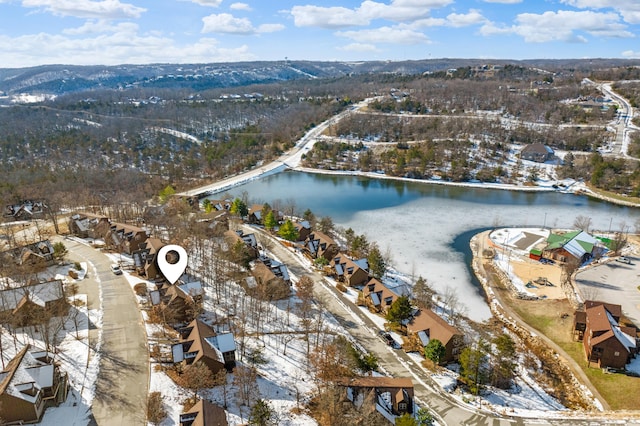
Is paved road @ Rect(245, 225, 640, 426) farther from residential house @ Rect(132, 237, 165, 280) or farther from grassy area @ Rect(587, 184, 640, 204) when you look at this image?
grassy area @ Rect(587, 184, 640, 204)

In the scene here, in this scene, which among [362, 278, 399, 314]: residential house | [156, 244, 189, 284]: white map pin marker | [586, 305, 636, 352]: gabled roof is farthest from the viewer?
[362, 278, 399, 314]: residential house

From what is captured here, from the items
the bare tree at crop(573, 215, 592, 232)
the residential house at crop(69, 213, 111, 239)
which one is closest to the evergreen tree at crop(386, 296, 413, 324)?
the residential house at crop(69, 213, 111, 239)

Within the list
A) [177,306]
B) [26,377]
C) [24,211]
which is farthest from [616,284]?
[24,211]

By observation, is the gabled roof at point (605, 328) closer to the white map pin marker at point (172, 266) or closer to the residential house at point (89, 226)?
the white map pin marker at point (172, 266)

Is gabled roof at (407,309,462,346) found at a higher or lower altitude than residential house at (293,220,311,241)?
lower

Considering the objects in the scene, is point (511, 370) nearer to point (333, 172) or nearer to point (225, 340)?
point (225, 340)

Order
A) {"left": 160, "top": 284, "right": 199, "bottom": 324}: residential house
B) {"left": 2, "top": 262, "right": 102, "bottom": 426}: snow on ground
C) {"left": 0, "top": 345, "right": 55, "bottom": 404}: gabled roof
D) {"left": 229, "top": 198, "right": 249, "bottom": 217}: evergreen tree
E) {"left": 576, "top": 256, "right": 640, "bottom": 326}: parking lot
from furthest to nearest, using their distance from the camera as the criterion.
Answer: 1. {"left": 229, "top": 198, "right": 249, "bottom": 217}: evergreen tree
2. {"left": 576, "top": 256, "right": 640, "bottom": 326}: parking lot
3. {"left": 160, "top": 284, "right": 199, "bottom": 324}: residential house
4. {"left": 2, "top": 262, "right": 102, "bottom": 426}: snow on ground
5. {"left": 0, "top": 345, "right": 55, "bottom": 404}: gabled roof

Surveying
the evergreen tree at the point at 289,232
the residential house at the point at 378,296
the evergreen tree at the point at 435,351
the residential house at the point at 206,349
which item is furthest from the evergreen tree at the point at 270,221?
the evergreen tree at the point at 435,351

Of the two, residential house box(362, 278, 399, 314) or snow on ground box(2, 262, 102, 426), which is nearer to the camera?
snow on ground box(2, 262, 102, 426)
